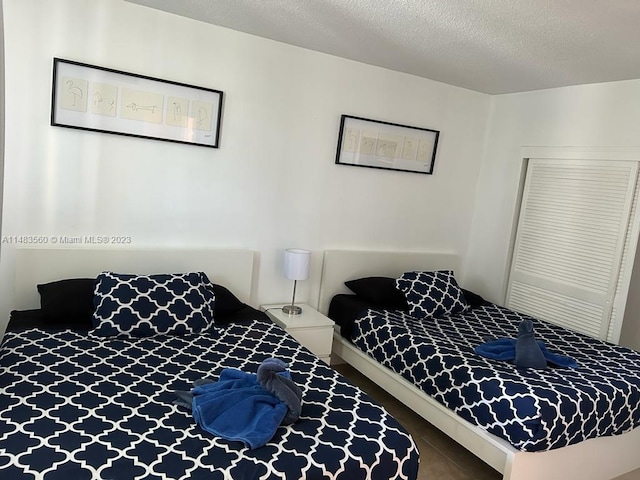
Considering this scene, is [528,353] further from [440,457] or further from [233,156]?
[233,156]

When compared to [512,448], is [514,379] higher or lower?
higher

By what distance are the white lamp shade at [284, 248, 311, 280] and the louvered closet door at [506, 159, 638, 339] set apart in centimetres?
183

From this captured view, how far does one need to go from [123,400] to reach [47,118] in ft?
5.56

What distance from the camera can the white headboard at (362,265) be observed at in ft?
12.1

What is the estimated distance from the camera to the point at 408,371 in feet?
9.37

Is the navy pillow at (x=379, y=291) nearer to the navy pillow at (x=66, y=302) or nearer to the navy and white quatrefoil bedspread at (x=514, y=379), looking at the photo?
the navy and white quatrefoil bedspread at (x=514, y=379)

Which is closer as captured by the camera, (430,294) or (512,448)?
(512,448)

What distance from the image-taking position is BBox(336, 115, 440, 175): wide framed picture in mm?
3615

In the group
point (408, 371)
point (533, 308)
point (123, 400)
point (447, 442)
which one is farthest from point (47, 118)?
point (533, 308)

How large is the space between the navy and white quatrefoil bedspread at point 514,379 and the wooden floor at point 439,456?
1.10ft

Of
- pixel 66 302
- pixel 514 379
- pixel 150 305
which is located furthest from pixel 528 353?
pixel 66 302

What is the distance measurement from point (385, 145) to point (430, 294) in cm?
119

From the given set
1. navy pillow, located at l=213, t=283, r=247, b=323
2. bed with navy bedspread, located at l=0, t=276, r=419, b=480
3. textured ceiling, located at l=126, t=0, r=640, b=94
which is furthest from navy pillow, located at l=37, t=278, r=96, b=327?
textured ceiling, located at l=126, t=0, r=640, b=94

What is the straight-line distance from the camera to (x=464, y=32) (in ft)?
8.72
